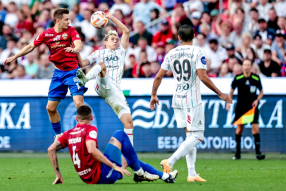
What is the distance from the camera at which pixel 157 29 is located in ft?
60.4

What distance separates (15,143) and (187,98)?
25.2ft

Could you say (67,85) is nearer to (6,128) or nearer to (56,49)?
(56,49)

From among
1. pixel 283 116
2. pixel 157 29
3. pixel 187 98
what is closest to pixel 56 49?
pixel 187 98

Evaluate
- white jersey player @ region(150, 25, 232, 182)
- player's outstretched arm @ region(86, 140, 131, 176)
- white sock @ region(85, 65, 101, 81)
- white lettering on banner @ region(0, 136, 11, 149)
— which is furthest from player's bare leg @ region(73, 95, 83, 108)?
white lettering on banner @ region(0, 136, 11, 149)

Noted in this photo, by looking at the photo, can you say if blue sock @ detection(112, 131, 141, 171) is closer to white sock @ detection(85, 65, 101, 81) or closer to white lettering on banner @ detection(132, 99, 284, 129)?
white sock @ detection(85, 65, 101, 81)

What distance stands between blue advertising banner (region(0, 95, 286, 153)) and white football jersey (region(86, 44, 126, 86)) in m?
4.35

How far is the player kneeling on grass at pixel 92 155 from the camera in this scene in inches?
258

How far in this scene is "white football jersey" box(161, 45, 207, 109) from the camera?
786 centimetres

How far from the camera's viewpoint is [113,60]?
382 inches

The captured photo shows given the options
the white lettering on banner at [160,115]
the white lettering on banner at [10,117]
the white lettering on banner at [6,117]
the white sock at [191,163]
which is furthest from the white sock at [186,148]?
the white lettering on banner at [6,117]

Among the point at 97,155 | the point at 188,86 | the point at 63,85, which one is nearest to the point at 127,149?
the point at 97,155

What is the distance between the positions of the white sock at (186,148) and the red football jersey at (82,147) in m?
1.39

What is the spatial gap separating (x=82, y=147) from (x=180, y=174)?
3159mm

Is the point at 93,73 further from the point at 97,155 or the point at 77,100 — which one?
the point at 77,100
